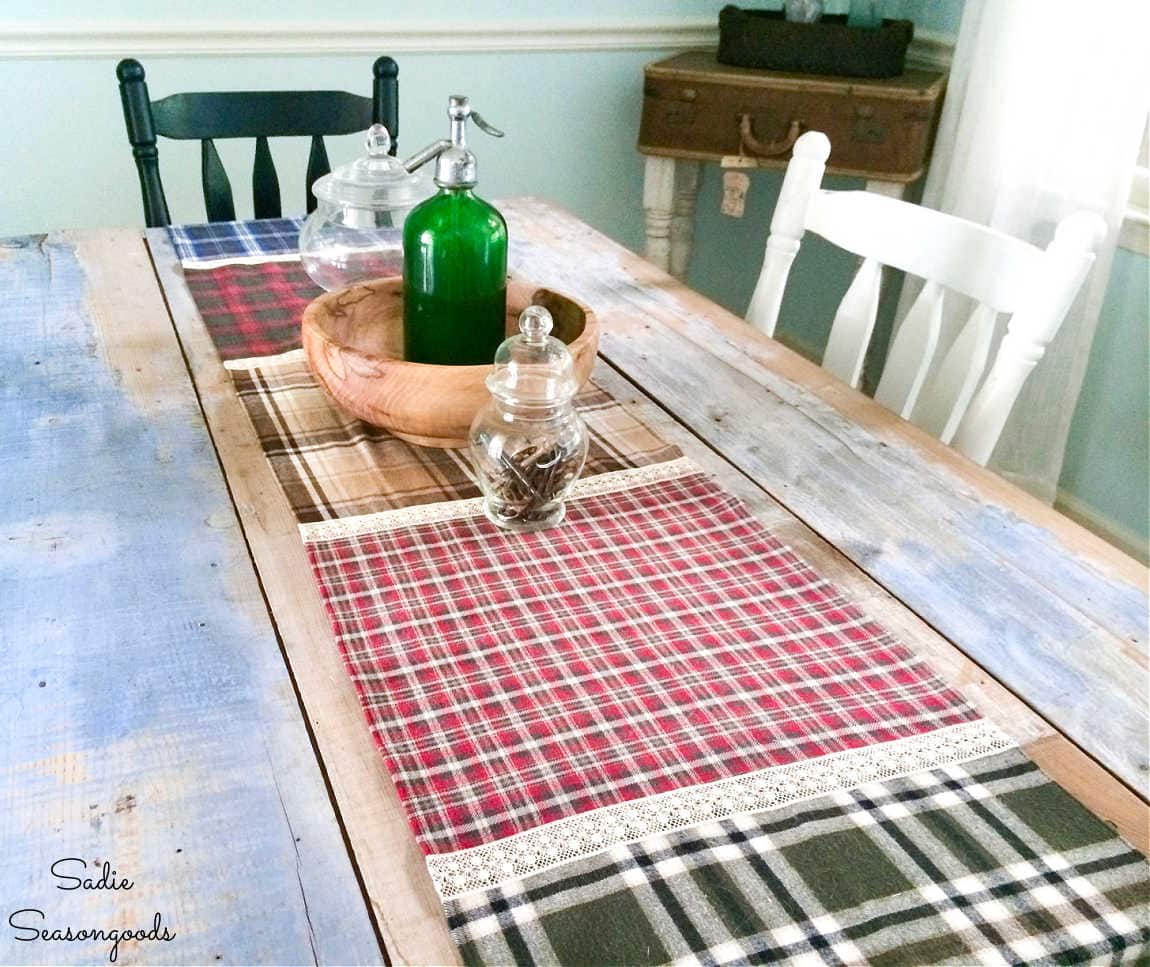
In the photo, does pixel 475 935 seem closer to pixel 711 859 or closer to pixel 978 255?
pixel 711 859

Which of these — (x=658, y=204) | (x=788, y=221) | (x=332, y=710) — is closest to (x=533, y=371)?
(x=332, y=710)

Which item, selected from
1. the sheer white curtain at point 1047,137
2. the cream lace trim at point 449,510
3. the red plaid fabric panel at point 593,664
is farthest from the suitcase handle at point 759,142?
the red plaid fabric panel at point 593,664

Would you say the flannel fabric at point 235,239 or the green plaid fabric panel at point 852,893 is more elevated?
the flannel fabric at point 235,239

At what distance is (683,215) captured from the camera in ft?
8.98

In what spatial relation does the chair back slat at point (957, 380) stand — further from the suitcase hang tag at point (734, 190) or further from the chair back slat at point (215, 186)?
the suitcase hang tag at point (734, 190)

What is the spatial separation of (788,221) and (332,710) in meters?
0.99

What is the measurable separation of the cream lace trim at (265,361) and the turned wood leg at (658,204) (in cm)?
158

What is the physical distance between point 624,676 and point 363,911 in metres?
0.23

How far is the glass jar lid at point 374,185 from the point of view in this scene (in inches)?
47.6

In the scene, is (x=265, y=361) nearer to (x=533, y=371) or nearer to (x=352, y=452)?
(x=352, y=452)

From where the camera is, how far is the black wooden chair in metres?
1.66

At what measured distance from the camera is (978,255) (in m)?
1.22

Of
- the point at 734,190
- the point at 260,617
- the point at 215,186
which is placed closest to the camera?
the point at 260,617

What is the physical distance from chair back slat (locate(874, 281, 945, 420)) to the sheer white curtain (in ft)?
2.88
